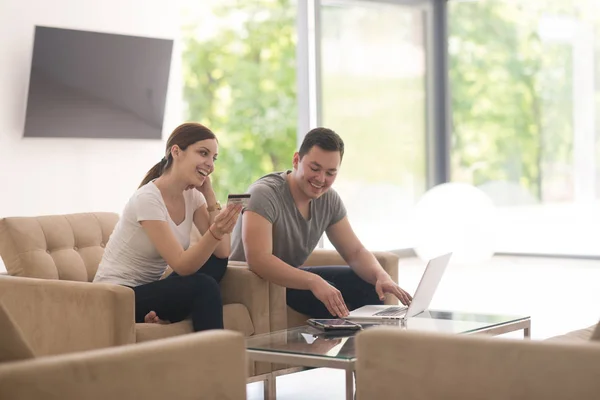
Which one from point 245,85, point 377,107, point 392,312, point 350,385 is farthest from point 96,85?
point 245,85

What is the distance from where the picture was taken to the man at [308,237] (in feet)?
12.6

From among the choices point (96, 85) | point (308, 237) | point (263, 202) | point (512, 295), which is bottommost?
point (512, 295)

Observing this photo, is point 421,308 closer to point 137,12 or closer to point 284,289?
point 284,289

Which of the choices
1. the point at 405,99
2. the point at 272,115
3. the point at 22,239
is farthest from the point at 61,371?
the point at 272,115

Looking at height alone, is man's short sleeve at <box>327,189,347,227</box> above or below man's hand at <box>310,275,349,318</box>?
above

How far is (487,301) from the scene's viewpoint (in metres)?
6.70

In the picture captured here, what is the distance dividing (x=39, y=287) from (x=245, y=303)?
800 mm

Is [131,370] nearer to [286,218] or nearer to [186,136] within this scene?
[186,136]

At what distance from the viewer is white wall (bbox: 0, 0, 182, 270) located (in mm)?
6344

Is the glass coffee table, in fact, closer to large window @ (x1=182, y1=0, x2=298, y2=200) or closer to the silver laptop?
the silver laptop

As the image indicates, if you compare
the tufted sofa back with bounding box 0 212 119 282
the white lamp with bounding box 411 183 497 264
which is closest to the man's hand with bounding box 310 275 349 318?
the tufted sofa back with bounding box 0 212 119 282

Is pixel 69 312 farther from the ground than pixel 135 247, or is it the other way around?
pixel 135 247

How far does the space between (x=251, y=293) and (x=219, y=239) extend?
0.35 meters

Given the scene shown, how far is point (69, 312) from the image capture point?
11.2 ft
